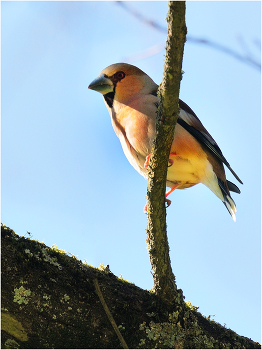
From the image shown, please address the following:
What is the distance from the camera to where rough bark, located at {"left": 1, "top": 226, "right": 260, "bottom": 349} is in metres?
2.37

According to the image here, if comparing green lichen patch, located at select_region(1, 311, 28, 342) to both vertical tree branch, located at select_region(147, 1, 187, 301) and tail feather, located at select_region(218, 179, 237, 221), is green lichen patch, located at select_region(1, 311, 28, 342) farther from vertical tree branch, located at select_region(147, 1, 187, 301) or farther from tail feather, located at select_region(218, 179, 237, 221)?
tail feather, located at select_region(218, 179, 237, 221)

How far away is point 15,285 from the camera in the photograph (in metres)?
2.43

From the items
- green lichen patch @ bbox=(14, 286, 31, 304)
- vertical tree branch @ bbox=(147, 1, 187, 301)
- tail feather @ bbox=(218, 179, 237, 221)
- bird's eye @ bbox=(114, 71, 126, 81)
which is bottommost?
green lichen patch @ bbox=(14, 286, 31, 304)

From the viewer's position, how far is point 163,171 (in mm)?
2982

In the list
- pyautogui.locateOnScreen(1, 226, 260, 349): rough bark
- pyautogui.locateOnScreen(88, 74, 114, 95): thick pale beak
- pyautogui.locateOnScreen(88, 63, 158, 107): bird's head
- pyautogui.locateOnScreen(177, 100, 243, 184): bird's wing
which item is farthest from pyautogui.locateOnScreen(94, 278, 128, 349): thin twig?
pyautogui.locateOnScreen(88, 74, 114, 95): thick pale beak

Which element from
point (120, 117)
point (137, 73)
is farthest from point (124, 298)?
point (137, 73)

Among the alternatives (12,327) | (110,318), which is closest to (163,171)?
(110,318)

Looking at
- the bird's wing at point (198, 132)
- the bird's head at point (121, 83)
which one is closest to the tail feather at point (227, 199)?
the bird's wing at point (198, 132)

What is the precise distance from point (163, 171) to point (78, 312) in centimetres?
124

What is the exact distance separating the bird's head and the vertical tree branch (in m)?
1.90

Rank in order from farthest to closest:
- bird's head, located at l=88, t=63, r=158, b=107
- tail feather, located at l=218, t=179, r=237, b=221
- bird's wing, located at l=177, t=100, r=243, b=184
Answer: bird's head, located at l=88, t=63, r=158, b=107 < tail feather, located at l=218, t=179, r=237, b=221 < bird's wing, located at l=177, t=100, r=243, b=184

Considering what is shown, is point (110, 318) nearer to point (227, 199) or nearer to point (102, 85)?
point (227, 199)

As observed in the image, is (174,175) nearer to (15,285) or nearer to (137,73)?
(137,73)

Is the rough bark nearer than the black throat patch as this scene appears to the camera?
Yes
